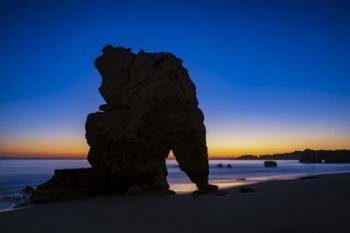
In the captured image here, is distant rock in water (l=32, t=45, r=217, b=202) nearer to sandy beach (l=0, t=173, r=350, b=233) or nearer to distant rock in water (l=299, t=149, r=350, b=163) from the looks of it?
sandy beach (l=0, t=173, r=350, b=233)

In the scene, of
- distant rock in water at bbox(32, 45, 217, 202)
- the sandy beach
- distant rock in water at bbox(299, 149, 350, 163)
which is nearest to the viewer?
the sandy beach

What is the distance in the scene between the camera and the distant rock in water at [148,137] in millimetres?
22031

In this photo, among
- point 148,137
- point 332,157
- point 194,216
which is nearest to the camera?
point 194,216

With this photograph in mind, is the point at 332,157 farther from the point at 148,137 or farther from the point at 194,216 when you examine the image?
the point at 194,216

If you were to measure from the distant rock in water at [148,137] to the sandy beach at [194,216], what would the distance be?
5.31m

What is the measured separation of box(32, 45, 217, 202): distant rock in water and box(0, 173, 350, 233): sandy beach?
5308 mm

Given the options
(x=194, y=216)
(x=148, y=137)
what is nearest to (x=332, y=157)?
(x=148, y=137)

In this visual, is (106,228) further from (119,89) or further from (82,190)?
(119,89)

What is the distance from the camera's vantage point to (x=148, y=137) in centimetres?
2253

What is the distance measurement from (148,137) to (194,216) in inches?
421

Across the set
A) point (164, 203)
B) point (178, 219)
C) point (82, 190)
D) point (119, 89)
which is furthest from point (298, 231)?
point (119, 89)

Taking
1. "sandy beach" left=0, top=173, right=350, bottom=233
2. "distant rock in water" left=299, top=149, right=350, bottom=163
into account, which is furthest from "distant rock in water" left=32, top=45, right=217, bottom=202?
"distant rock in water" left=299, top=149, right=350, bottom=163

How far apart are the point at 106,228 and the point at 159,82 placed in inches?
524

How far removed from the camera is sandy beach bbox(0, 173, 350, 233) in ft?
34.1
